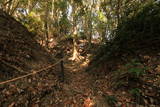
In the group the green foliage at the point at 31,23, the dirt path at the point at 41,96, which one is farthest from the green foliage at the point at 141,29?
the green foliage at the point at 31,23

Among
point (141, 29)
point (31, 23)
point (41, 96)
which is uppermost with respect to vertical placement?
point (31, 23)

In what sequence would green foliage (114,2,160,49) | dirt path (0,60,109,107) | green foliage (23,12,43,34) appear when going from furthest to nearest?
green foliage (23,12,43,34) < green foliage (114,2,160,49) < dirt path (0,60,109,107)

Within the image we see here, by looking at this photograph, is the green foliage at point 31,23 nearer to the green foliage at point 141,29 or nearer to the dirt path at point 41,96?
the dirt path at point 41,96

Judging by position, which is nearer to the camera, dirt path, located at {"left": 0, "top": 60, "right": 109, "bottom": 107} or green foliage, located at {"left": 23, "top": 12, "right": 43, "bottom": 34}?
dirt path, located at {"left": 0, "top": 60, "right": 109, "bottom": 107}

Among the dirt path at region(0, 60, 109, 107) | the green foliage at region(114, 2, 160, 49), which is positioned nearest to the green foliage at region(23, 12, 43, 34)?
the dirt path at region(0, 60, 109, 107)

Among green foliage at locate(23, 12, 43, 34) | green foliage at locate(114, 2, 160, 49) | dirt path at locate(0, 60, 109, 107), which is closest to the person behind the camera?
dirt path at locate(0, 60, 109, 107)

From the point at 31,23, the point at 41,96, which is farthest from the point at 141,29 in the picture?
the point at 31,23

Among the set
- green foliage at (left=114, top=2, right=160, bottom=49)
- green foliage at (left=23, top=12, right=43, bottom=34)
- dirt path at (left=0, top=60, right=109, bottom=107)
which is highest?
green foliage at (left=23, top=12, right=43, bottom=34)

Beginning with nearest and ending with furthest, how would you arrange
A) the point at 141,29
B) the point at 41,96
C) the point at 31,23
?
the point at 41,96 < the point at 141,29 < the point at 31,23

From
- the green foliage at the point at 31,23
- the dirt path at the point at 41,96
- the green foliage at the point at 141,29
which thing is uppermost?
the green foliage at the point at 31,23

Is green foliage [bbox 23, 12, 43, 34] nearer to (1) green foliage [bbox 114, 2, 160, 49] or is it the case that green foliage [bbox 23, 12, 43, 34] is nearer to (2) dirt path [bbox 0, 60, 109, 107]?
(2) dirt path [bbox 0, 60, 109, 107]

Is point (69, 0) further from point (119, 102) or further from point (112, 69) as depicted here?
point (119, 102)

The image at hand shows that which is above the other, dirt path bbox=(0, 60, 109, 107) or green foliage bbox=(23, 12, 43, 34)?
green foliage bbox=(23, 12, 43, 34)

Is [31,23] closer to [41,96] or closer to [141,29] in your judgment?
[41,96]
